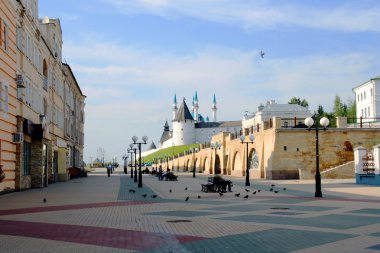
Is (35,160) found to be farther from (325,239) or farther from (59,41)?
(325,239)

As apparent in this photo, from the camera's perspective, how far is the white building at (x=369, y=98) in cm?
9169

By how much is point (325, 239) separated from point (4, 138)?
17690 mm

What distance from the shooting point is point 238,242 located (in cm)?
959

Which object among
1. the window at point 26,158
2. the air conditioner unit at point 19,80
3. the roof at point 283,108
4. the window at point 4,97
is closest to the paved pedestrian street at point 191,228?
the window at point 4,97

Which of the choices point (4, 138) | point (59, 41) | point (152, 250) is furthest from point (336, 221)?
point (59, 41)

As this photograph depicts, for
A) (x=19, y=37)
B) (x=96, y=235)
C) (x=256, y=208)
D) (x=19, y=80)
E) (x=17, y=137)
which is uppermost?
(x=19, y=37)

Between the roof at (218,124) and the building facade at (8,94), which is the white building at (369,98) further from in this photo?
the roof at (218,124)

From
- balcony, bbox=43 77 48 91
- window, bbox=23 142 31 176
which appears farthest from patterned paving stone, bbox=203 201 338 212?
balcony, bbox=43 77 48 91

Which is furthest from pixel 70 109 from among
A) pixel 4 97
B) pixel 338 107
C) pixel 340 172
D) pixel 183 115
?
pixel 183 115

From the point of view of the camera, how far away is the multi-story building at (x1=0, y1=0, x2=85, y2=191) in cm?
2378

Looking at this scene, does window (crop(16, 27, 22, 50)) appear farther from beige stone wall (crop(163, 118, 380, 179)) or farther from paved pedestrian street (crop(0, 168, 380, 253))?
beige stone wall (crop(163, 118, 380, 179))

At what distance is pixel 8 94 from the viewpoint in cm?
2391

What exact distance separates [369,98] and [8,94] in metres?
84.4

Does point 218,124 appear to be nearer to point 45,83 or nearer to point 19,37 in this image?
point 45,83
